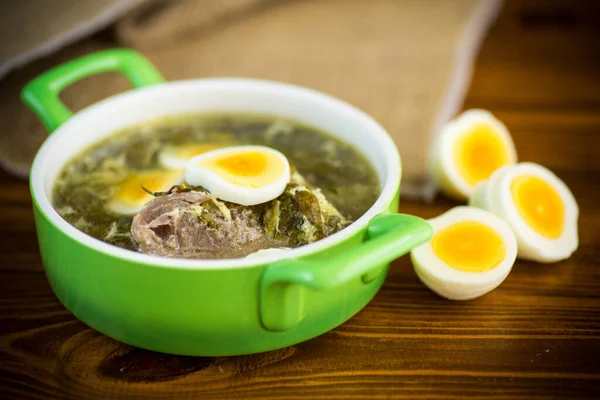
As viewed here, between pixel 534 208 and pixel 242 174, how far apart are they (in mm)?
667

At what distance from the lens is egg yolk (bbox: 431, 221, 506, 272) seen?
5.13 feet

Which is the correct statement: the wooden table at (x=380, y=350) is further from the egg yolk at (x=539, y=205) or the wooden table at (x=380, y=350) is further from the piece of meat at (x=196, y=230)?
the piece of meat at (x=196, y=230)

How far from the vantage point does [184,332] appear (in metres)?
1.36

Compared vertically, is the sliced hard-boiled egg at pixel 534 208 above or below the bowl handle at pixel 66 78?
below

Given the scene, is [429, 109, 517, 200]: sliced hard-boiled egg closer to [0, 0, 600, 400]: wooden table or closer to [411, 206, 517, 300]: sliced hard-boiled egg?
[0, 0, 600, 400]: wooden table

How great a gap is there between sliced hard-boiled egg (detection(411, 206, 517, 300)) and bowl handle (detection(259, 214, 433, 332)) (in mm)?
234

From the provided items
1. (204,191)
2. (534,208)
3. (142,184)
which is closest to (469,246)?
(534,208)

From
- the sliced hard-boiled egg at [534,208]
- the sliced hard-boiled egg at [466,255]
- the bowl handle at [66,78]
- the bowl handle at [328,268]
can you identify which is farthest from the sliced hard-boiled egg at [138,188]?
the sliced hard-boiled egg at [534,208]

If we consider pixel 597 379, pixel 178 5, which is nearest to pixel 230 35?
pixel 178 5

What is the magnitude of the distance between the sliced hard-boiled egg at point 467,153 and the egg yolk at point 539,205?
185 millimetres

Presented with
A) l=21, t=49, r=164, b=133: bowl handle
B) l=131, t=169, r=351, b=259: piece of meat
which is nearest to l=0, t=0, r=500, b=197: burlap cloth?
l=21, t=49, r=164, b=133: bowl handle

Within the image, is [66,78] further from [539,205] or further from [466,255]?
[539,205]

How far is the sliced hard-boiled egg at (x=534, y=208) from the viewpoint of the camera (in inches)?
66.0

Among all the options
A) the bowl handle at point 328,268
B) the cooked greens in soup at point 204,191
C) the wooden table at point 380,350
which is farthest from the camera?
the cooked greens in soup at point 204,191
